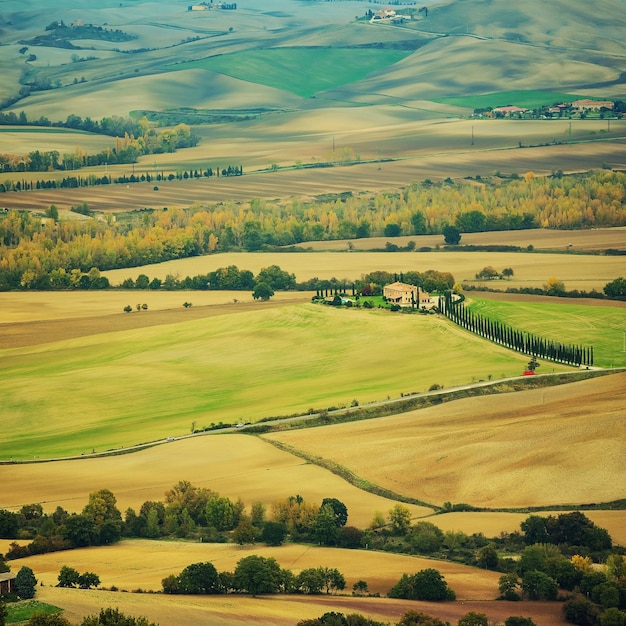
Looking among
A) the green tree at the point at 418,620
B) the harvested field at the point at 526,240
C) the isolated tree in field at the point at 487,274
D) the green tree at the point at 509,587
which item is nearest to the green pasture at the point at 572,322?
the isolated tree in field at the point at 487,274

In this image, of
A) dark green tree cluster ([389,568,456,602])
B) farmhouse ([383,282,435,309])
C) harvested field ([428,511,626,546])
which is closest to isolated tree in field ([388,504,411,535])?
harvested field ([428,511,626,546])

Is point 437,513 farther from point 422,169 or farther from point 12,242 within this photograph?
point 422,169

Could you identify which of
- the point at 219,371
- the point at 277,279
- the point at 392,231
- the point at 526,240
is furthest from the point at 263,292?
the point at 392,231

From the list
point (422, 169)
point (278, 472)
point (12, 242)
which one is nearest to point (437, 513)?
point (278, 472)

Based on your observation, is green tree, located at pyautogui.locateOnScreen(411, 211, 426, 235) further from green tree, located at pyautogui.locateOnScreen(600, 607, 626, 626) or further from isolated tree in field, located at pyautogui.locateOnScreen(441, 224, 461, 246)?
green tree, located at pyautogui.locateOnScreen(600, 607, 626, 626)

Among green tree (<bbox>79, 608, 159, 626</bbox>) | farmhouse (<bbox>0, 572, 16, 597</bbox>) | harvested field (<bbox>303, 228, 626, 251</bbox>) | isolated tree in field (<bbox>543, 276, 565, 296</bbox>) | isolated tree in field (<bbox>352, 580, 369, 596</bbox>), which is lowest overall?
isolated tree in field (<bbox>352, 580, 369, 596</bbox>)

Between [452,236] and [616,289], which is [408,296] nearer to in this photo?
[616,289]

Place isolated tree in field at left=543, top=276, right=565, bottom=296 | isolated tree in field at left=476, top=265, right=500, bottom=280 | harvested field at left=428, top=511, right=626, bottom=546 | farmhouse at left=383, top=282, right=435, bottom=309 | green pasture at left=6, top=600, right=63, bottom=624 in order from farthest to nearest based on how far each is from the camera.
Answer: isolated tree in field at left=476, top=265, right=500, bottom=280 < isolated tree in field at left=543, top=276, right=565, bottom=296 < farmhouse at left=383, top=282, right=435, bottom=309 < harvested field at left=428, top=511, right=626, bottom=546 < green pasture at left=6, top=600, right=63, bottom=624
